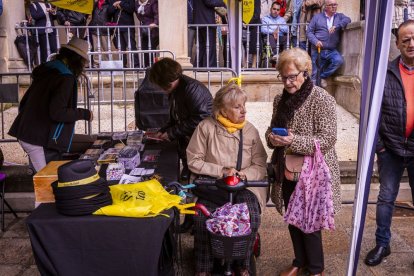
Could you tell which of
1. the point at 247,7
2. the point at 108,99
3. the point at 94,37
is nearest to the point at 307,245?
the point at 247,7

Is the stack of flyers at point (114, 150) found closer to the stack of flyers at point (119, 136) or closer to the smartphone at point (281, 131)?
the stack of flyers at point (119, 136)

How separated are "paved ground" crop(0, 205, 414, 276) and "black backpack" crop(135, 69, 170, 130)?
1.76 metres


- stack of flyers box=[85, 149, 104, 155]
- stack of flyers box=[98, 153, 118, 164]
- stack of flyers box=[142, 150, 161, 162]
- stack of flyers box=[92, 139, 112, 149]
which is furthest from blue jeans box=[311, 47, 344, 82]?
stack of flyers box=[98, 153, 118, 164]

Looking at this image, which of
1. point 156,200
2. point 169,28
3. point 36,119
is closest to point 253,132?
point 156,200

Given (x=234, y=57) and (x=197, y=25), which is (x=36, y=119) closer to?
(x=234, y=57)

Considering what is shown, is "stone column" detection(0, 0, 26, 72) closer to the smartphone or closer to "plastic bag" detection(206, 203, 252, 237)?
the smartphone

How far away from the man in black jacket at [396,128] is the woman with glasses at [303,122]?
0.67m

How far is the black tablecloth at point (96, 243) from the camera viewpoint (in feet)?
8.37

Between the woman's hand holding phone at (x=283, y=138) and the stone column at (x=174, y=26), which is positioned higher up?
the stone column at (x=174, y=26)

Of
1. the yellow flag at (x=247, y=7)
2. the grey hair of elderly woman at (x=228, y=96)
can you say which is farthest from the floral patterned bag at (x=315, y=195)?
the yellow flag at (x=247, y=7)

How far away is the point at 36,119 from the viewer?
4195 millimetres

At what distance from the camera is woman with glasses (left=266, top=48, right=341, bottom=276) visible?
3.28 metres

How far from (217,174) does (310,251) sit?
0.92 meters

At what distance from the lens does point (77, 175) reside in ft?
8.55
